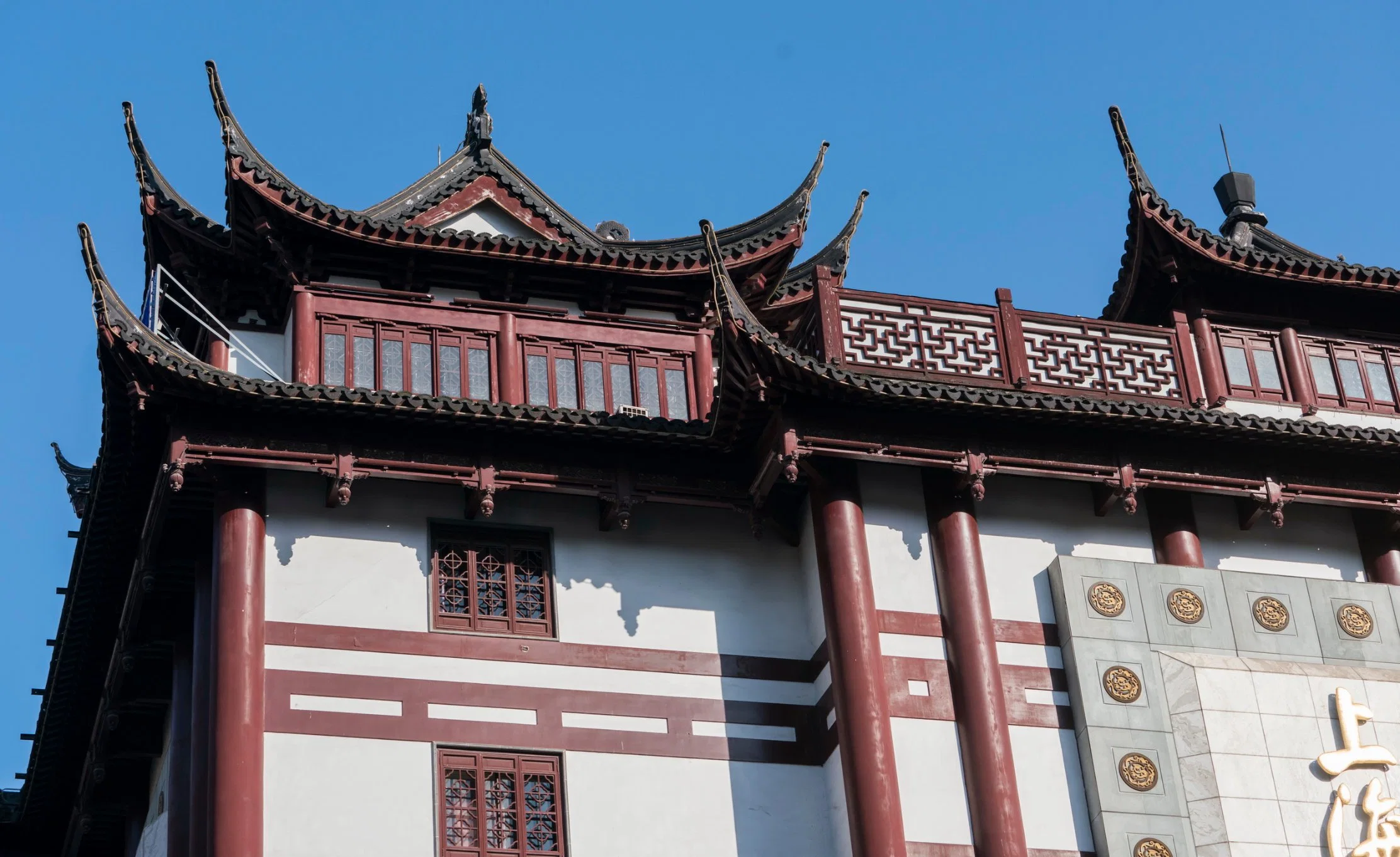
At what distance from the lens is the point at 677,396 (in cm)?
2272

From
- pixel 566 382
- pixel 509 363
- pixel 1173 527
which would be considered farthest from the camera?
pixel 566 382

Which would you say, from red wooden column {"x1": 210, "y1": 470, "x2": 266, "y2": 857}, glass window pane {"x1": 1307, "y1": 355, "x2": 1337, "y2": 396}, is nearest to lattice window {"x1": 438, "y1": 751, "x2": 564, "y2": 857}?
red wooden column {"x1": 210, "y1": 470, "x2": 266, "y2": 857}

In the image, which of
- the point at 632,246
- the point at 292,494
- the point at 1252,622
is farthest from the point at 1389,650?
the point at 292,494

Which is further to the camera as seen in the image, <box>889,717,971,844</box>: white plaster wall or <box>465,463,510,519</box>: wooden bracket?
<box>465,463,510,519</box>: wooden bracket

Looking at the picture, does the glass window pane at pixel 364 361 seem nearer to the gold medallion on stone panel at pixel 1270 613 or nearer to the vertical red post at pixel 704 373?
the vertical red post at pixel 704 373

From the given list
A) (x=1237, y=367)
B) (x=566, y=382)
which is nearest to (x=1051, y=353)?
(x=1237, y=367)

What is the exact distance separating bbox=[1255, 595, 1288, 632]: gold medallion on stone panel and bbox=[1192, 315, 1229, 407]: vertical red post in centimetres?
252

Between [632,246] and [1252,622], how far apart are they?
766cm

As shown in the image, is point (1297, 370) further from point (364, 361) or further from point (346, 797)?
point (346, 797)

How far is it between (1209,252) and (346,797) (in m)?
11.1

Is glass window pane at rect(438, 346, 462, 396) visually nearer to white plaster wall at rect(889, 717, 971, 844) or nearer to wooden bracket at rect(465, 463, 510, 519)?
wooden bracket at rect(465, 463, 510, 519)

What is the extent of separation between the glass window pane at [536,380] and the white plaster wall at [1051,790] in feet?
19.3

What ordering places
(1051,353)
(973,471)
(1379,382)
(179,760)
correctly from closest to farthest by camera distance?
1. (179,760)
2. (973,471)
3. (1051,353)
4. (1379,382)

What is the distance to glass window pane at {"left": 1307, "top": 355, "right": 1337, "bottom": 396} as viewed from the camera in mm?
23531
